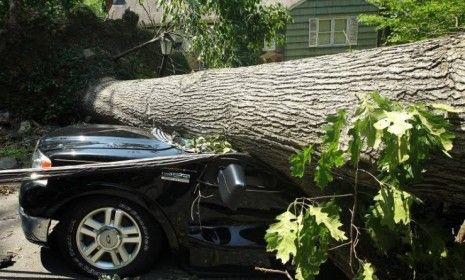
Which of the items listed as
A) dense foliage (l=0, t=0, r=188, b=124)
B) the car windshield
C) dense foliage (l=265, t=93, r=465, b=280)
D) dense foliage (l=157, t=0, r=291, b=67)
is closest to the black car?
the car windshield

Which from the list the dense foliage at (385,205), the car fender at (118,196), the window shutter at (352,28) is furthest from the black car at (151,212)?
the window shutter at (352,28)

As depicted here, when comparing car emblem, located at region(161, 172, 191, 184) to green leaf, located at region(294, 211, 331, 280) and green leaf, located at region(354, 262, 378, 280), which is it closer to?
green leaf, located at region(294, 211, 331, 280)

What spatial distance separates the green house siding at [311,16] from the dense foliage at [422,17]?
37.5 ft

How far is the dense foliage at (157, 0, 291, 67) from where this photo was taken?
872 centimetres

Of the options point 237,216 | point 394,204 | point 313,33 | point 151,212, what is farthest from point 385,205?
point 313,33

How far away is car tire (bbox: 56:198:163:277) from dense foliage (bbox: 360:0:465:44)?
14.3ft

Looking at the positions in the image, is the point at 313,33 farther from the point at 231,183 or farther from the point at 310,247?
Answer: the point at 310,247

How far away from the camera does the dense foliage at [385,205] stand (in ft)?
7.21

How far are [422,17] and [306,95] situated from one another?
4.37m

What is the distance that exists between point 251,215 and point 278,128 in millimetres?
738

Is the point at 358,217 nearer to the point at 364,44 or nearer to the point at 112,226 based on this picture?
the point at 112,226

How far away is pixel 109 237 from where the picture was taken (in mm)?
3668

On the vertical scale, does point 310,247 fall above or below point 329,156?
below

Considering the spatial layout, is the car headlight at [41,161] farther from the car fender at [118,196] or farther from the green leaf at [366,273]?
the green leaf at [366,273]
